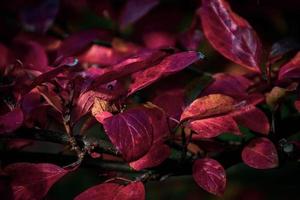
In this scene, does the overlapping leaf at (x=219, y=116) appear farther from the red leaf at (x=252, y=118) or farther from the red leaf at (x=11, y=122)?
the red leaf at (x=11, y=122)

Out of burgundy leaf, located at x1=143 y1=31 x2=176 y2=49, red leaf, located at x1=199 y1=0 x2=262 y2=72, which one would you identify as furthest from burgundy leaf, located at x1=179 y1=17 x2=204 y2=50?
red leaf, located at x1=199 y1=0 x2=262 y2=72

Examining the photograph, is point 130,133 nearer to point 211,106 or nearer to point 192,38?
point 211,106

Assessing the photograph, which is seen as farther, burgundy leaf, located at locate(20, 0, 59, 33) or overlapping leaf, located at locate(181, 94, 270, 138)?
burgundy leaf, located at locate(20, 0, 59, 33)

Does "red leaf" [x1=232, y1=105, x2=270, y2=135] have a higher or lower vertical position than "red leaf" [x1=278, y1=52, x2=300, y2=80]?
lower

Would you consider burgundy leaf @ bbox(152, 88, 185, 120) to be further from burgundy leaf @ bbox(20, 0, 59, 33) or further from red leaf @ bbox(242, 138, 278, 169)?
burgundy leaf @ bbox(20, 0, 59, 33)

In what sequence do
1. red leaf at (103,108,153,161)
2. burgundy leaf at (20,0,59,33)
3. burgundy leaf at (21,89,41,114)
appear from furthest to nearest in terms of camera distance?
burgundy leaf at (20,0,59,33) → burgundy leaf at (21,89,41,114) → red leaf at (103,108,153,161)

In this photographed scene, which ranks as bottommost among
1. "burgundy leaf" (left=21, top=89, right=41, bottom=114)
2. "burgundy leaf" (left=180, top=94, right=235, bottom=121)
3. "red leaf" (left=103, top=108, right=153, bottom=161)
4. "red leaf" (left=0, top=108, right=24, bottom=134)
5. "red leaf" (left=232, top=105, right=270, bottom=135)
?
"red leaf" (left=232, top=105, right=270, bottom=135)

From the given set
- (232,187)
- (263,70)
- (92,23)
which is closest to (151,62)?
(263,70)
